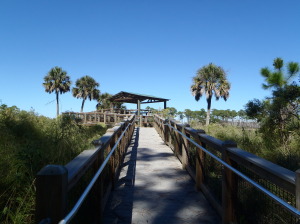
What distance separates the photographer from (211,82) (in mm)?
33094

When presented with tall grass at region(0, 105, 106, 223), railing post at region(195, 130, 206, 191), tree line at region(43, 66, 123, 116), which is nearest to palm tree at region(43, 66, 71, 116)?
tree line at region(43, 66, 123, 116)

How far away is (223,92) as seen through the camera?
108ft

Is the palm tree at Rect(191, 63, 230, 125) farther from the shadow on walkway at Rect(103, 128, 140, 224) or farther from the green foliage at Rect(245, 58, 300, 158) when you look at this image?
the shadow on walkway at Rect(103, 128, 140, 224)

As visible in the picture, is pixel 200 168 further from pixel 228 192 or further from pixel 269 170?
pixel 269 170

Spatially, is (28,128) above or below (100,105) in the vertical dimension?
below

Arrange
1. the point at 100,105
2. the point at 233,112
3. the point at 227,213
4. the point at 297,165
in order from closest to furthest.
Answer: the point at 227,213, the point at 297,165, the point at 100,105, the point at 233,112

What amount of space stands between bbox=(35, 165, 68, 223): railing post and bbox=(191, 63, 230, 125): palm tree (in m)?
31.6

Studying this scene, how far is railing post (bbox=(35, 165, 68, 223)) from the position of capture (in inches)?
54.2

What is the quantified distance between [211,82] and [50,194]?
1301 inches

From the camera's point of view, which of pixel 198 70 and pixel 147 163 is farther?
pixel 198 70

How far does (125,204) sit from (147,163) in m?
2.30

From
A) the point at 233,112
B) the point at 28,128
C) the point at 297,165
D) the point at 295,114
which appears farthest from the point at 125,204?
the point at 233,112

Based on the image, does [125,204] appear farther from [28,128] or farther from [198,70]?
[198,70]

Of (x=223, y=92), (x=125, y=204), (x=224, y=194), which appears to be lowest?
(x=125, y=204)
